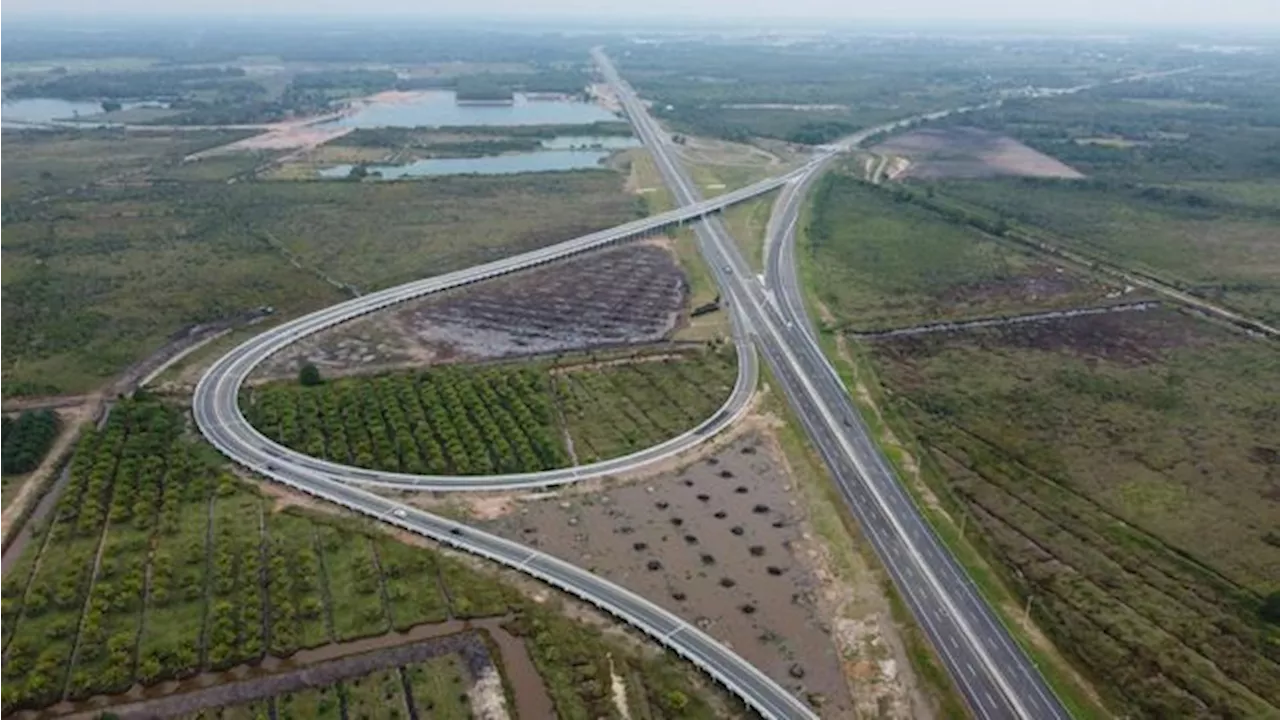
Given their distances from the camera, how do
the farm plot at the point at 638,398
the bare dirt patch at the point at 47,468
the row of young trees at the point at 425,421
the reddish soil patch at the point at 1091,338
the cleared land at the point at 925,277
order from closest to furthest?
1. the bare dirt patch at the point at 47,468
2. the row of young trees at the point at 425,421
3. the farm plot at the point at 638,398
4. the reddish soil patch at the point at 1091,338
5. the cleared land at the point at 925,277

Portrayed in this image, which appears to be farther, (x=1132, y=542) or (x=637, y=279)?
(x=637, y=279)

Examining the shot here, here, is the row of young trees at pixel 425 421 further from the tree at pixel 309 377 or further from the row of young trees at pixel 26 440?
the row of young trees at pixel 26 440

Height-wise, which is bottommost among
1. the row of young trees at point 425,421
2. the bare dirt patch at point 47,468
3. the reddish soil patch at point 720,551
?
the reddish soil patch at point 720,551

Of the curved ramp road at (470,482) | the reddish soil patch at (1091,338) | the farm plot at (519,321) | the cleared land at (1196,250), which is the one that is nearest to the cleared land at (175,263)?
the curved ramp road at (470,482)

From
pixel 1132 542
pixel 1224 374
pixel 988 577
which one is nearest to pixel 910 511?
pixel 988 577

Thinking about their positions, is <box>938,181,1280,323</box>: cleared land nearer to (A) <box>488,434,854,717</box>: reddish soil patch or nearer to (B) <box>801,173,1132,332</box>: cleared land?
(B) <box>801,173,1132,332</box>: cleared land

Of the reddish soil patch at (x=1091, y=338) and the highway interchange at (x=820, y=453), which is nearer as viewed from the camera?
the highway interchange at (x=820, y=453)

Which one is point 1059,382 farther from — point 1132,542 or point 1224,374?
point 1132,542
